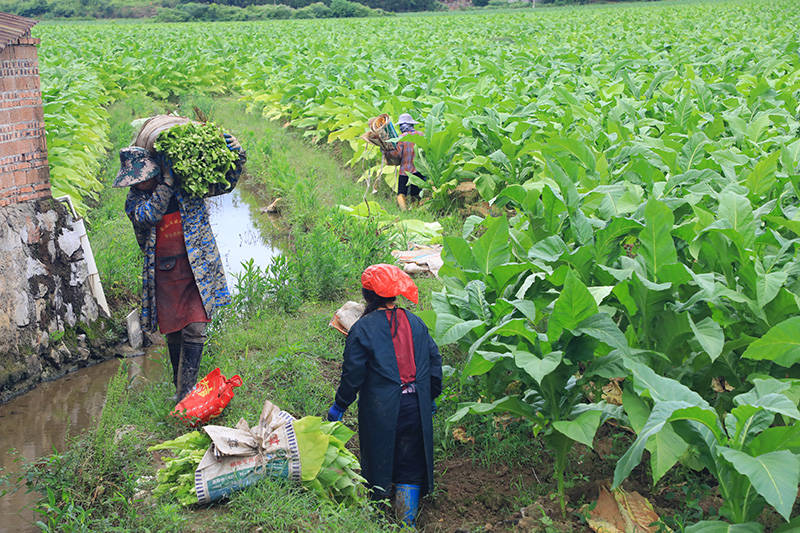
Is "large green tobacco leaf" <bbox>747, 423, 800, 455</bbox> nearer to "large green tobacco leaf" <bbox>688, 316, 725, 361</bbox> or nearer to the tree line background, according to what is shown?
"large green tobacco leaf" <bbox>688, 316, 725, 361</bbox>

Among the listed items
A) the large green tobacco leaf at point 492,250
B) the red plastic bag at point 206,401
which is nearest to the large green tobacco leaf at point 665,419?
the large green tobacco leaf at point 492,250

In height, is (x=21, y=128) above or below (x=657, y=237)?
above

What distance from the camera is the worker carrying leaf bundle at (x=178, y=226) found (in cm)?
440

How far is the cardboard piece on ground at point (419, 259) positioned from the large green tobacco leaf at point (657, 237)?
10.3ft

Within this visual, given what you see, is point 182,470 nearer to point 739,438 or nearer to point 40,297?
point 40,297

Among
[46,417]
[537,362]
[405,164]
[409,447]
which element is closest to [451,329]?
[537,362]

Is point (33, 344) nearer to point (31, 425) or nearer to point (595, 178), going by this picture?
point (31, 425)

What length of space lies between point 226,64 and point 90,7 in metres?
50.6

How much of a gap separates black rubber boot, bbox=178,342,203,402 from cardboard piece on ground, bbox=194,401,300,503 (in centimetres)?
110

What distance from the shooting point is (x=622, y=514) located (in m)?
3.48

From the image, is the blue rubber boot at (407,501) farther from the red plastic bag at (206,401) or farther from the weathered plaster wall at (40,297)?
the weathered plaster wall at (40,297)

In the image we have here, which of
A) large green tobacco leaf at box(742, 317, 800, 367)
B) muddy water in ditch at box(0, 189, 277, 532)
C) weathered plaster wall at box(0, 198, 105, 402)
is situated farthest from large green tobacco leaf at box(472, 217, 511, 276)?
weathered plaster wall at box(0, 198, 105, 402)

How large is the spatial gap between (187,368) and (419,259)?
9.49 feet

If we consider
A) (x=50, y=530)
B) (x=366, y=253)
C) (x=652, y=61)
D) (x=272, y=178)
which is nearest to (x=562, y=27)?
(x=652, y=61)
